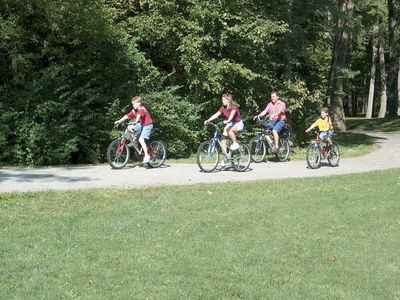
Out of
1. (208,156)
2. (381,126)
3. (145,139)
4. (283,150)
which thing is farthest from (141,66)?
(381,126)

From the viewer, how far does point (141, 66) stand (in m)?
18.6

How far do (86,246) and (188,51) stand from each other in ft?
40.5

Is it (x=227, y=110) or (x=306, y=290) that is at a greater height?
(x=227, y=110)

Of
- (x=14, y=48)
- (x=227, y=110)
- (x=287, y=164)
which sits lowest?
(x=287, y=164)

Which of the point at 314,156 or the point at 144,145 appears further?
the point at 314,156

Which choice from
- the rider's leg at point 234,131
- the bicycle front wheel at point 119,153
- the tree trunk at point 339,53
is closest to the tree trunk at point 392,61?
the tree trunk at point 339,53

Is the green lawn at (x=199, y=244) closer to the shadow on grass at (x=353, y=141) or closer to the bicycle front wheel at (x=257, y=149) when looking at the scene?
the bicycle front wheel at (x=257, y=149)

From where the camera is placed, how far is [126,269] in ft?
20.4

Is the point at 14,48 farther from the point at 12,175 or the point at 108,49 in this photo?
the point at 12,175

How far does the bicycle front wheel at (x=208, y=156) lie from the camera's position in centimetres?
1420

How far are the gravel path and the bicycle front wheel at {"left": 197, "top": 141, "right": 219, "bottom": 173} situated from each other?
256mm

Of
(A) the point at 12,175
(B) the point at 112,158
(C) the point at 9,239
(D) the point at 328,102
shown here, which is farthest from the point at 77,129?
(D) the point at 328,102

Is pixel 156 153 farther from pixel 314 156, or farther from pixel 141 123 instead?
pixel 314 156

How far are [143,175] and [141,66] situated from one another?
6.29 meters
